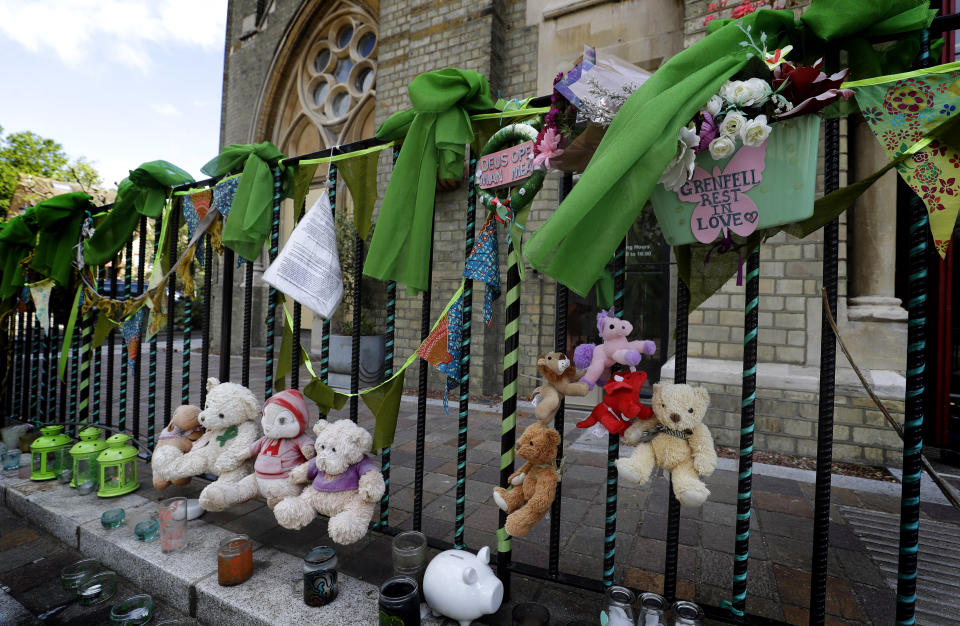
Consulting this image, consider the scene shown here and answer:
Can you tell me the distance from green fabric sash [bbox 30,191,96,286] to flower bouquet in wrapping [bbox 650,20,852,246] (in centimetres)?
401

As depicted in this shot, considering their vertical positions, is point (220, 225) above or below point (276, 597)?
above

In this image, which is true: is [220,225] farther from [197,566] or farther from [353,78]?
[353,78]

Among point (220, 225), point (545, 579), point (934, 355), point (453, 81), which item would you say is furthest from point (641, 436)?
point (934, 355)

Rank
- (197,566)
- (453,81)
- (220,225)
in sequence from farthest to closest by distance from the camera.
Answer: (220,225) < (197,566) < (453,81)

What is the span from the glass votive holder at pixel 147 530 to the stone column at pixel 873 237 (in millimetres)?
5428

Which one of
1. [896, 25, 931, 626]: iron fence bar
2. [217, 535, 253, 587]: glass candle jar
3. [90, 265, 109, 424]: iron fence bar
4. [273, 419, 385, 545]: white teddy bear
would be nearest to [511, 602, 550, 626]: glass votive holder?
[273, 419, 385, 545]: white teddy bear

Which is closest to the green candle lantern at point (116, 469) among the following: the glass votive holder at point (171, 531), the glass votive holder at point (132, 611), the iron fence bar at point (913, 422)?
the glass votive holder at point (171, 531)

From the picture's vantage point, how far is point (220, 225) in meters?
2.60

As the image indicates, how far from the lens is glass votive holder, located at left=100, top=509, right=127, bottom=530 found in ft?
7.40

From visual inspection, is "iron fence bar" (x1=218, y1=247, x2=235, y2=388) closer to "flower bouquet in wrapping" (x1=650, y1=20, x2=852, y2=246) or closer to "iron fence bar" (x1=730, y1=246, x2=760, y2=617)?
"flower bouquet in wrapping" (x1=650, y1=20, x2=852, y2=246)

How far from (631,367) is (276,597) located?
1629mm

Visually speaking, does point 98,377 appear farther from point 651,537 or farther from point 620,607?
point 651,537

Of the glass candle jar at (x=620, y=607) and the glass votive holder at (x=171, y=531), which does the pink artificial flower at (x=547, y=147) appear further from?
the glass votive holder at (x=171, y=531)

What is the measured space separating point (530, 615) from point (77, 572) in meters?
2.13
